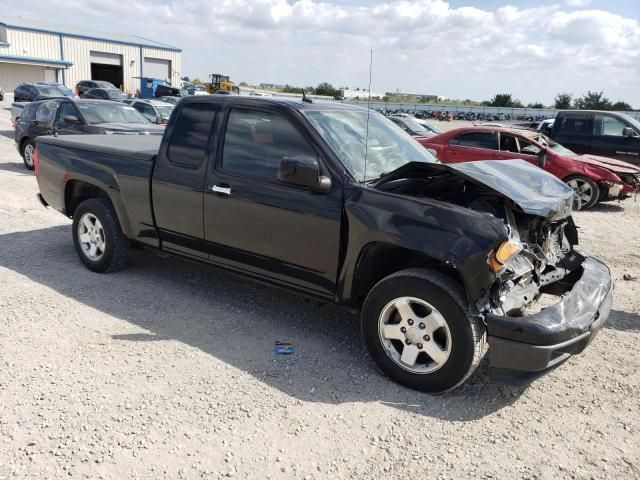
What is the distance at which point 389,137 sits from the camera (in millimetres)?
4656

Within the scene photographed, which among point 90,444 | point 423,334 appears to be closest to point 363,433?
point 423,334

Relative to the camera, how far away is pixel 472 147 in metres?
11.0

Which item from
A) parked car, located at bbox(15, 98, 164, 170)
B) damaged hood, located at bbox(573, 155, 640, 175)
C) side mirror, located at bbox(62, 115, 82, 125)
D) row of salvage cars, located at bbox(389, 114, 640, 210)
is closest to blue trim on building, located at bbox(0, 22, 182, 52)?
parked car, located at bbox(15, 98, 164, 170)

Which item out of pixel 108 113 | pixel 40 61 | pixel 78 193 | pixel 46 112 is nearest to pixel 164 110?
pixel 46 112

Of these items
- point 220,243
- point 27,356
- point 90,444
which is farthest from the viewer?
point 220,243

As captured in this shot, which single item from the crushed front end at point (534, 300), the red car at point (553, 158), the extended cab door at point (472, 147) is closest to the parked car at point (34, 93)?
the extended cab door at point (472, 147)

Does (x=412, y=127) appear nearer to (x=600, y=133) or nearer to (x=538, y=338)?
(x=600, y=133)

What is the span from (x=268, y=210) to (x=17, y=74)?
51.0 meters

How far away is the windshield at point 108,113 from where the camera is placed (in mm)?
11297

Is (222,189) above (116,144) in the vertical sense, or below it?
below

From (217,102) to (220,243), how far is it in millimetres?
1210

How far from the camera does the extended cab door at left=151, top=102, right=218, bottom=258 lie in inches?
181

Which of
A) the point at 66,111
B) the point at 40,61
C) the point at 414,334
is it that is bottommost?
the point at 414,334

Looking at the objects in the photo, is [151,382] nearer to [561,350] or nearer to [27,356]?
[27,356]
